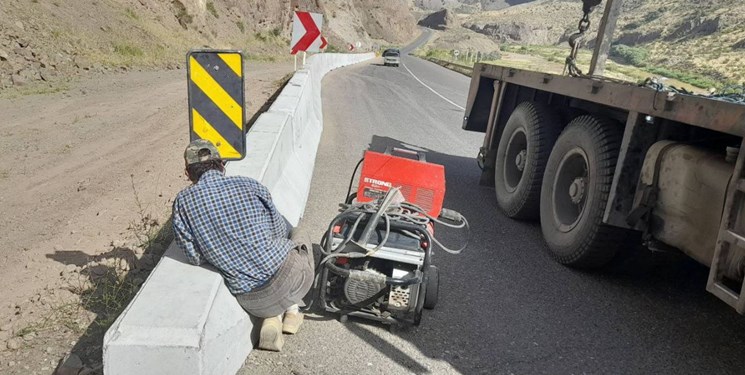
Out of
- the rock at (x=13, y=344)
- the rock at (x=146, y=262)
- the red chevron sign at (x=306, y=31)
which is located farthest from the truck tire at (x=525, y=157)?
the red chevron sign at (x=306, y=31)

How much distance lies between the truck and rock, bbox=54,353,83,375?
12.0 feet

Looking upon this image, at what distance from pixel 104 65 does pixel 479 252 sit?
1482 cm

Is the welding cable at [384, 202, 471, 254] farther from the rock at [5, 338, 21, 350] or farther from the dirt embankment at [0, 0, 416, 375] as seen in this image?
the rock at [5, 338, 21, 350]

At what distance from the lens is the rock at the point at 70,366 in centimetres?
302

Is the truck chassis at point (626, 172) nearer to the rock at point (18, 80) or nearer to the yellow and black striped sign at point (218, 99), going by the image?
the yellow and black striped sign at point (218, 99)

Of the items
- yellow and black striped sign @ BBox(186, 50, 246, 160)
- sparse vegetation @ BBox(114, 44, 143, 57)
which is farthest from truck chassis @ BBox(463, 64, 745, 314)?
sparse vegetation @ BBox(114, 44, 143, 57)

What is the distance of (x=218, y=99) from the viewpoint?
Answer: 4.28 metres

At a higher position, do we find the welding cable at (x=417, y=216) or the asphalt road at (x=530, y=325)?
the welding cable at (x=417, y=216)

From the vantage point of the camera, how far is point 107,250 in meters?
4.62

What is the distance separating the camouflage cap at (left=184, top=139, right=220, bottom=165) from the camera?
3.33 meters

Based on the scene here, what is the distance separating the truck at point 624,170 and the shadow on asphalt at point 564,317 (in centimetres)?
35

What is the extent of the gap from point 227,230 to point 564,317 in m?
2.66

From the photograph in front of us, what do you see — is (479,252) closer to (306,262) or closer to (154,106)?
(306,262)

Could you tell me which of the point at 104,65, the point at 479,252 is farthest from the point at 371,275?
the point at 104,65
